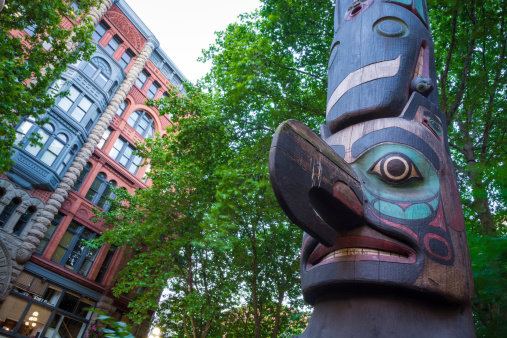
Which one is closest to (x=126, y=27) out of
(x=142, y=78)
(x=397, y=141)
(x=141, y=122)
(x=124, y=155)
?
(x=142, y=78)

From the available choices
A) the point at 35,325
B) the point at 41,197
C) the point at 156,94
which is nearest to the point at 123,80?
the point at 156,94

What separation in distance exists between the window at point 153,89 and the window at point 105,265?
10706 millimetres

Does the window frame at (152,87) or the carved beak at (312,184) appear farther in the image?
the window frame at (152,87)

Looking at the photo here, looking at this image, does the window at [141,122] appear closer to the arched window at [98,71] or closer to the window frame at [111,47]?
the arched window at [98,71]

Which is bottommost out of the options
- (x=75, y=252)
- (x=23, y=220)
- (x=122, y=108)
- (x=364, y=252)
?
(x=364, y=252)

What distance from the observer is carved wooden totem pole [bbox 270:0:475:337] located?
2078 millimetres

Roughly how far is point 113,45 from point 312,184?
24042 millimetres

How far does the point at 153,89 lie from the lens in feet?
83.7

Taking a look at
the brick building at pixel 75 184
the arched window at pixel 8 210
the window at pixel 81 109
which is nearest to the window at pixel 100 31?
the brick building at pixel 75 184

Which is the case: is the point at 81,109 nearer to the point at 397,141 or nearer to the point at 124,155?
the point at 124,155

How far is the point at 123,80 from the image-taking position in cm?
2255

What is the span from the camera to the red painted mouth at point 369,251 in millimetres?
2215

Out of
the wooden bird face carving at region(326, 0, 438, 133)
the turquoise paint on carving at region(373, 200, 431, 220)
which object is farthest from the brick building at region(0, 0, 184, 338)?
the turquoise paint on carving at region(373, 200, 431, 220)

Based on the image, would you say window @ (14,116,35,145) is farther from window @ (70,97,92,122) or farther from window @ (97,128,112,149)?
window @ (97,128,112,149)
